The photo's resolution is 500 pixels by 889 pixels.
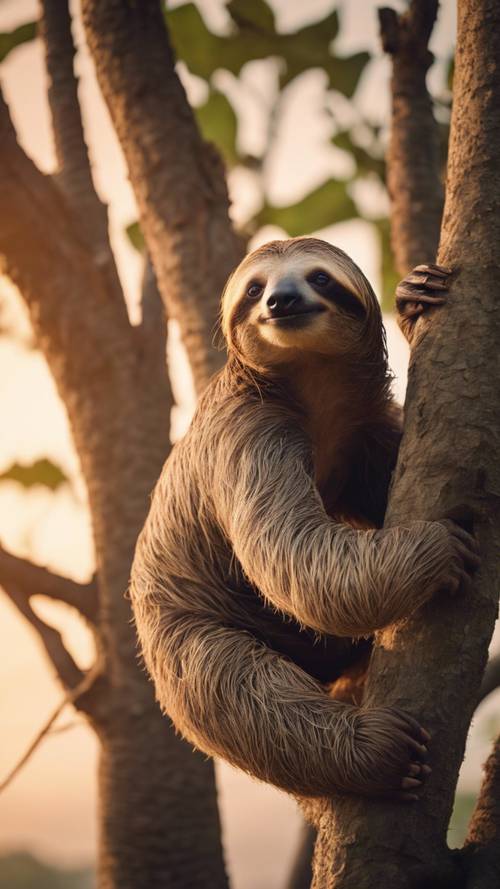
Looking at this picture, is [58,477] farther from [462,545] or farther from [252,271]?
[462,545]

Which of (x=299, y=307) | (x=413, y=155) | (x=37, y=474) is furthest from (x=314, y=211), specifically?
(x=299, y=307)

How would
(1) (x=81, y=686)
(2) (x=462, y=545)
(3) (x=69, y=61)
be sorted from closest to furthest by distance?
(2) (x=462, y=545), (1) (x=81, y=686), (3) (x=69, y=61)

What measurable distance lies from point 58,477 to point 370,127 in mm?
4422

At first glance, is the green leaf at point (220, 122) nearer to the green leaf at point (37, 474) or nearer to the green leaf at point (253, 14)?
the green leaf at point (253, 14)

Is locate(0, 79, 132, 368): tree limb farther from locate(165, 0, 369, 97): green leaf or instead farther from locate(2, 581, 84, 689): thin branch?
locate(165, 0, 369, 97): green leaf

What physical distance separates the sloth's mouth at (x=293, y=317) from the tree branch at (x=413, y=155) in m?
2.52

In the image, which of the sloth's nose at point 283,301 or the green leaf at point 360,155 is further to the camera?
the green leaf at point 360,155

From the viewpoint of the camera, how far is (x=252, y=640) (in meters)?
4.81

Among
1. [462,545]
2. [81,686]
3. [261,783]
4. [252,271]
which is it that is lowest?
[261,783]

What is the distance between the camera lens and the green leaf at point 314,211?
8711 mm

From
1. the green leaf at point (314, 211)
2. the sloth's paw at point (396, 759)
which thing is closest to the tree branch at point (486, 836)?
the sloth's paw at point (396, 759)

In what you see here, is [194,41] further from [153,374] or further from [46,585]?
[46,585]

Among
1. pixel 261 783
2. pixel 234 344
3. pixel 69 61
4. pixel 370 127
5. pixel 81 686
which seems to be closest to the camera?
pixel 261 783

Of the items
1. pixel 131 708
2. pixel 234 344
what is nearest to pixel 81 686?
pixel 131 708
